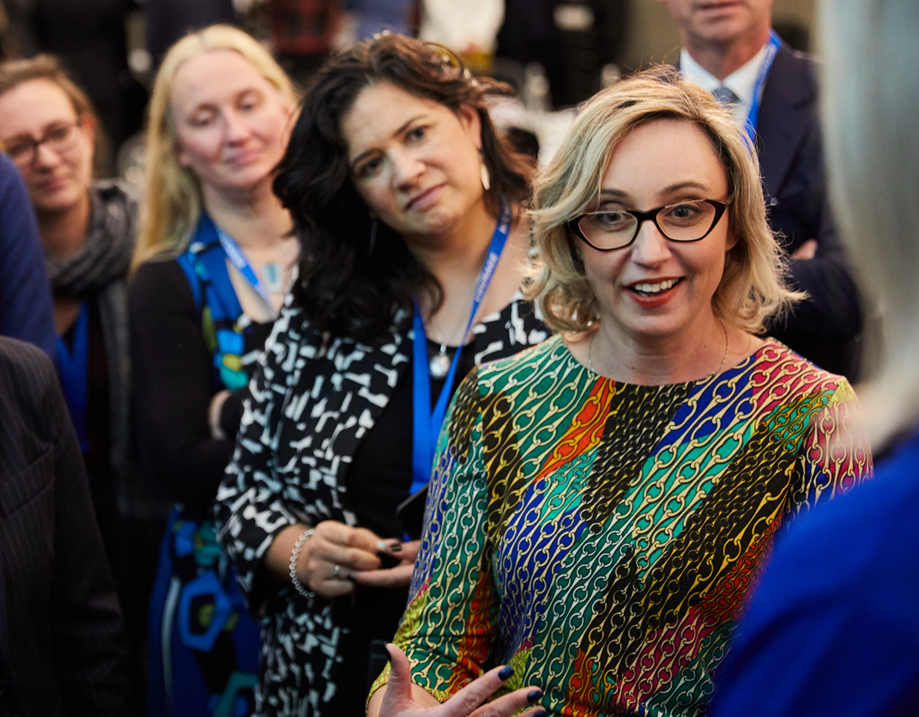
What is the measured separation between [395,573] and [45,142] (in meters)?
1.85

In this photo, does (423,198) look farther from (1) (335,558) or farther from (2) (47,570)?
(2) (47,570)

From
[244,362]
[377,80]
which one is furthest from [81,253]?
[377,80]

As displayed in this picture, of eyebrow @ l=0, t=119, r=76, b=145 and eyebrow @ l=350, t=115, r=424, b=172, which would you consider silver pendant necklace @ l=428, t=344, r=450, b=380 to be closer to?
eyebrow @ l=350, t=115, r=424, b=172

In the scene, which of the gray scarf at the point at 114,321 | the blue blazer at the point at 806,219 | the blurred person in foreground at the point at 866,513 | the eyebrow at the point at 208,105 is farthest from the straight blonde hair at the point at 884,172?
the gray scarf at the point at 114,321

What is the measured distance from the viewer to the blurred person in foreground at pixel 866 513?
0.71 m

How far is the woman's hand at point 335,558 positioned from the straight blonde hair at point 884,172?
1.38 m

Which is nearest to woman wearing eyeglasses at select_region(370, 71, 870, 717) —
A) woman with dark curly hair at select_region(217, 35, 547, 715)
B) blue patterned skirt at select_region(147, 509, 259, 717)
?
woman with dark curly hair at select_region(217, 35, 547, 715)

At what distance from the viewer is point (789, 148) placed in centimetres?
213

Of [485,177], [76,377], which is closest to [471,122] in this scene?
[485,177]

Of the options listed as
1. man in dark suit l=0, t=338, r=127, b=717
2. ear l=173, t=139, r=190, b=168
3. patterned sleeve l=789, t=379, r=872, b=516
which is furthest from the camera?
ear l=173, t=139, r=190, b=168

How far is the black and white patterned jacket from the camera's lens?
2.12 meters

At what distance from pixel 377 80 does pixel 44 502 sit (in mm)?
1186

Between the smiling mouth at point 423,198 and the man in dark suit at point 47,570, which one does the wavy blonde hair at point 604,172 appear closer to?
the smiling mouth at point 423,198

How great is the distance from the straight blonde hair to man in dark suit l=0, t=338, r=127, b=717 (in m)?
1.42
